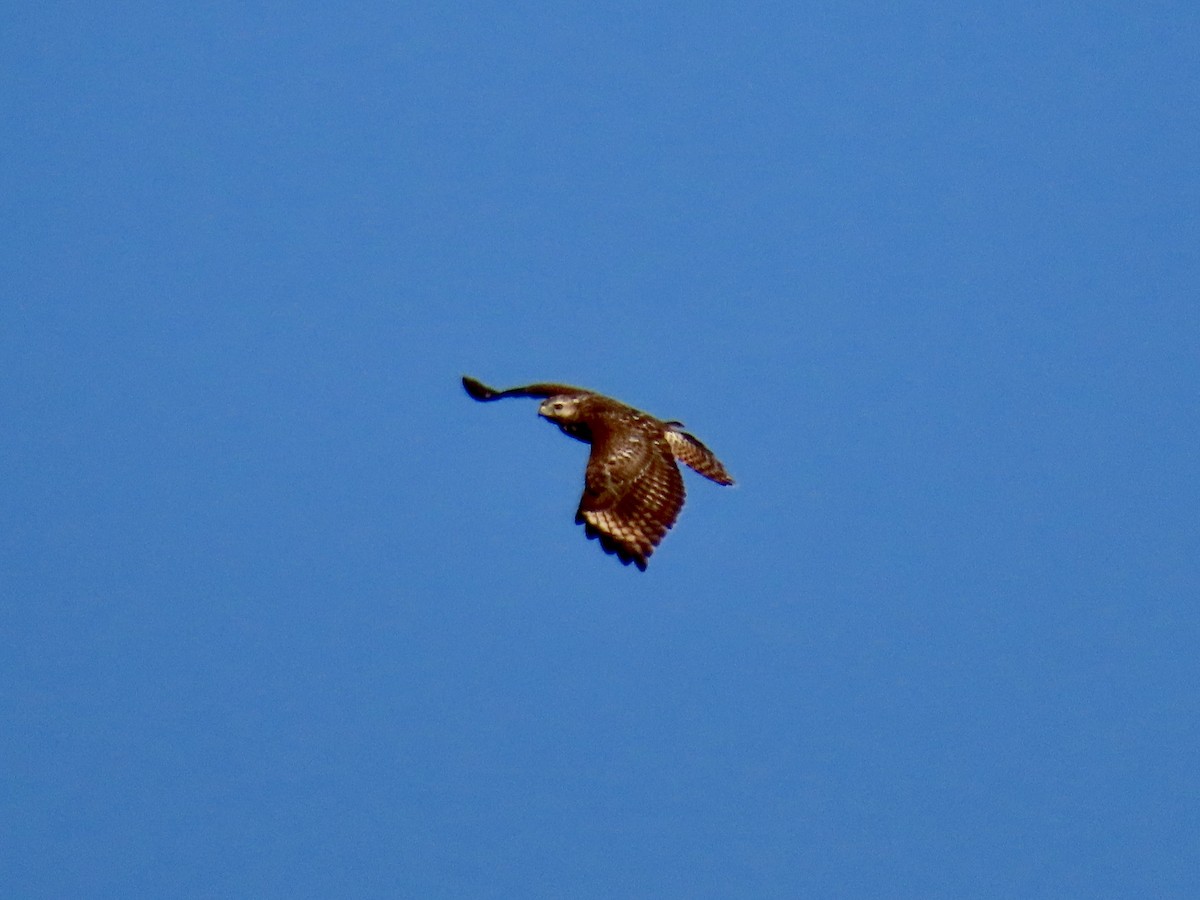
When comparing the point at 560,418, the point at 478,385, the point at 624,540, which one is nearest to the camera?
the point at 624,540

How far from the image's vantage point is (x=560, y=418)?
21.6 meters

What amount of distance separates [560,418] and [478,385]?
188cm

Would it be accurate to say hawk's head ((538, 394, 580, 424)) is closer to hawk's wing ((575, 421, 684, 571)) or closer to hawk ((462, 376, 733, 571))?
hawk ((462, 376, 733, 571))

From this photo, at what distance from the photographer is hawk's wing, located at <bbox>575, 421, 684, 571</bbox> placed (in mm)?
19391

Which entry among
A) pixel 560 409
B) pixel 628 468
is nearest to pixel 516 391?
pixel 560 409

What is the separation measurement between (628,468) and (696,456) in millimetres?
1284

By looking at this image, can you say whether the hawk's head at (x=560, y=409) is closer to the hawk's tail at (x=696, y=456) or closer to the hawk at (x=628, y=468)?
the hawk at (x=628, y=468)

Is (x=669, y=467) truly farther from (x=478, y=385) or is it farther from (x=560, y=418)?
(x=478, y=385)

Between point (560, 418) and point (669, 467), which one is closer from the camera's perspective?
point (669, 467)

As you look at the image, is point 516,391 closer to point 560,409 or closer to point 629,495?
point 560,409

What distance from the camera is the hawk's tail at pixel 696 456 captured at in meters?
21.0

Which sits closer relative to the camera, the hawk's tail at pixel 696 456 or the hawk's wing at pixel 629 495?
the hawk's wing at pixel 629 495

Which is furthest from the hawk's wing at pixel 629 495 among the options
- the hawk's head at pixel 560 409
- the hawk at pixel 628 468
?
the hawk's head at pixel 560 409

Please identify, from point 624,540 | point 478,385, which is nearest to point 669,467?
point 624,540
